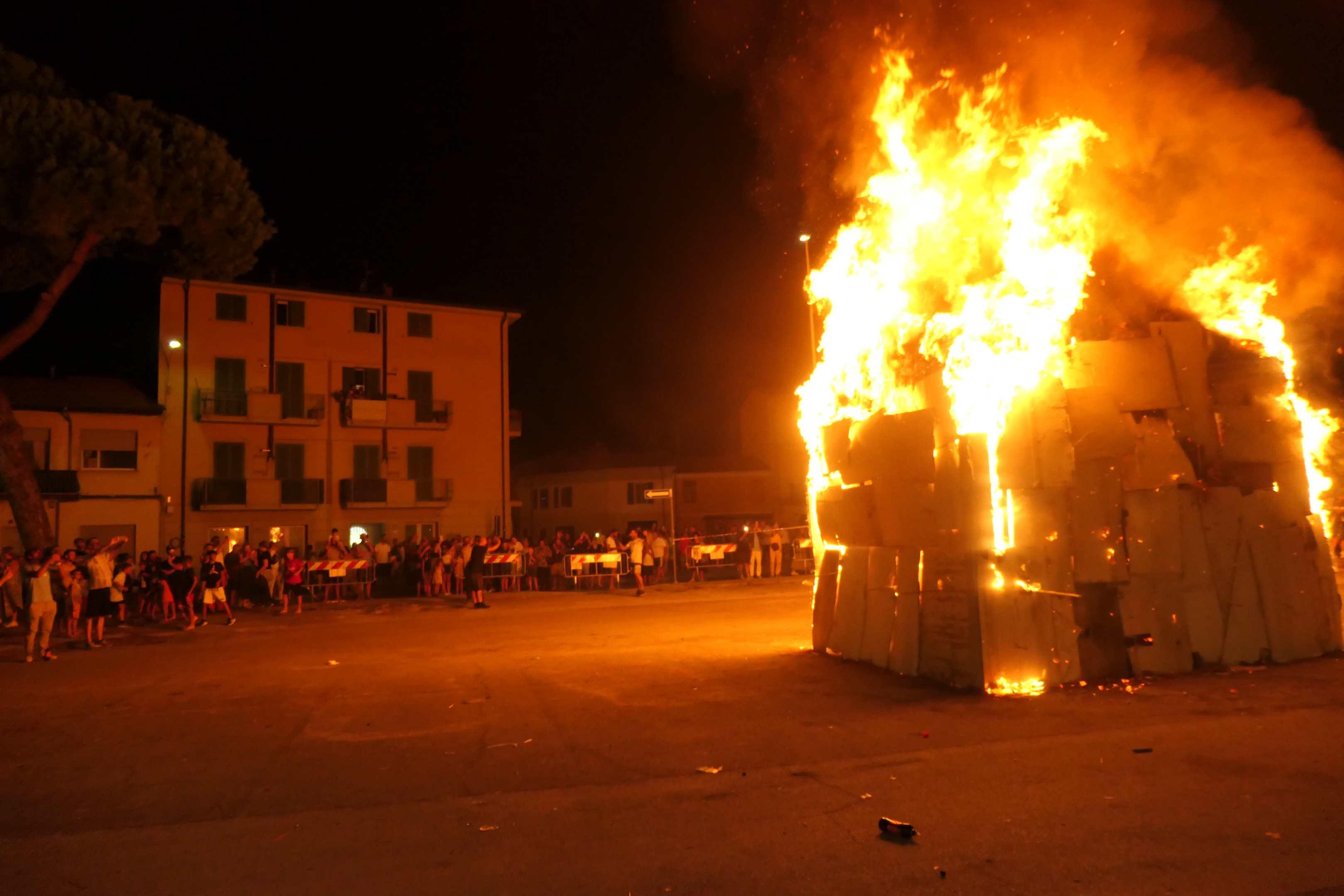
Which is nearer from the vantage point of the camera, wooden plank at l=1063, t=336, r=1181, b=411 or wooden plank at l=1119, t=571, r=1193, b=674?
wooden plank at l=1119, t=571, r=1193, b=674

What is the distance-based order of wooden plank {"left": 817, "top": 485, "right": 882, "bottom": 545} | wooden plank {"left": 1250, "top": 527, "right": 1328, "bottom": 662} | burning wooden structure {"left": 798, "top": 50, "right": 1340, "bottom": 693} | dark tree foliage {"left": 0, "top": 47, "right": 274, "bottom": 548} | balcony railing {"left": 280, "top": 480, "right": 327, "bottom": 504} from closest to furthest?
burning wooden structure {"left": 798, "top": 50, "right": 1340, "bottom": 693} < wooden plank {"left": 1250, "top": 527, "right": 1328, "bottom": 662} < wooden plank {"left": 817, "top": 485, "right": 882, "bottom": 545} < dark tree foliage {"left": 0, "top": 47, "right": 274, "bottom": 548} < balcony railing {"left": 280, "top": 480, "right": 327, "bottom": 504}

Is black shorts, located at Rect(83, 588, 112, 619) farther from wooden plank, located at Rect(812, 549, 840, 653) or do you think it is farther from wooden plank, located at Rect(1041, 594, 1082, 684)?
wooden plank, located at Rect(1041, 594, 1082, 684)

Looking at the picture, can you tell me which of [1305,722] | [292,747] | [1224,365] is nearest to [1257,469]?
[1224,365]

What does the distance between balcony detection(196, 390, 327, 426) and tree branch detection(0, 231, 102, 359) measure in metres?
12.7

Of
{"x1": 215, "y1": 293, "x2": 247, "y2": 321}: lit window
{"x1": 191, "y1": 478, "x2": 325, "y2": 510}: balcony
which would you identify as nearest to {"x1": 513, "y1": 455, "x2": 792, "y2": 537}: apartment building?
{"x1": 191, "y1": 478, "x2": 325, "y2": 510}: balcony

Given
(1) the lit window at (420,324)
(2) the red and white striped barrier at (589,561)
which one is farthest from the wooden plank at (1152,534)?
(1) the lit window at (420,324)

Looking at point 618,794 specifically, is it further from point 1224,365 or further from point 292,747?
point 1224,365

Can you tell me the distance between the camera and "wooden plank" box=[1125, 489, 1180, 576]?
925 centimetres

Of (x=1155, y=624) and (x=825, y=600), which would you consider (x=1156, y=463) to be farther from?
(x=825, y=600)

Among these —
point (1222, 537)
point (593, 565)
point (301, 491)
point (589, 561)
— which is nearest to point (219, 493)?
point (301, 491)

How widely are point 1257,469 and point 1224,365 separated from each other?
47.9 inches

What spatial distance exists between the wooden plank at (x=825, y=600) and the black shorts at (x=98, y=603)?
11389 mm

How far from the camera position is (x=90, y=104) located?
58.3ft

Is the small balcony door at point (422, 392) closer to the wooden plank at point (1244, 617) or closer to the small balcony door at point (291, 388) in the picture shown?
the small balcony door at point (291, 388)
